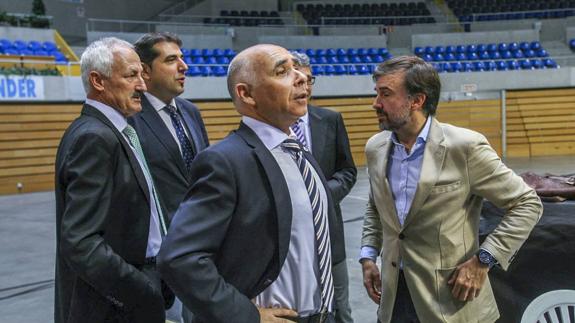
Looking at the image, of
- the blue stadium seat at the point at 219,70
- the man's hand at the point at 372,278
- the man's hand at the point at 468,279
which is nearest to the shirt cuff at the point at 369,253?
the man's hand at the point at 372,278

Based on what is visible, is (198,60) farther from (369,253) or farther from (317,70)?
(369,253)

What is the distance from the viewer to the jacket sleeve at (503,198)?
215 centimetres

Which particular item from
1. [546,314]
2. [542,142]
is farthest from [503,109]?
[546,314]

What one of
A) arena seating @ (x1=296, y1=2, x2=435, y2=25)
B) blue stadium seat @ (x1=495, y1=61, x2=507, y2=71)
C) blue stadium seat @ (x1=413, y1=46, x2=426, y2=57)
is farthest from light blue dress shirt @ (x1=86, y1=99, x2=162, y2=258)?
arena seating @ (x1=296, y1=2, x2=435, y2=25)

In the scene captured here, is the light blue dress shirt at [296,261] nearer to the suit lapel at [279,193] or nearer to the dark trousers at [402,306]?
the suit lapel at [279,193]

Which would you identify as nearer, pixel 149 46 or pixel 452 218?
pixel 452 218

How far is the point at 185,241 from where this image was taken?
4.83 feet

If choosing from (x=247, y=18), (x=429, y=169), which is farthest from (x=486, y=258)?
(x=247, y=18)

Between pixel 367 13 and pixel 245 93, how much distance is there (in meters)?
22.3

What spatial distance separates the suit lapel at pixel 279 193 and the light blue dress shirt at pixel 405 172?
86 cm

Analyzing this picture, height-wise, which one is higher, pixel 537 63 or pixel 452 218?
pixel 452 218

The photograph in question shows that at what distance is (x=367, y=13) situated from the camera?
23.1m

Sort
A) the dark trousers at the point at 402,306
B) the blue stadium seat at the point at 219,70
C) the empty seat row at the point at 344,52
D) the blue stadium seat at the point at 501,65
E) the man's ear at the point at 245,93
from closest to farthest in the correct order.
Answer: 1. the man's ear at the point at 245,93
2. the dark trousers at the point at 402,306
3. the blue stadium seat at the point at 219,70
4. the blue stadium seat at the point at 501,65
5. the empty seat row at the point at 344,52

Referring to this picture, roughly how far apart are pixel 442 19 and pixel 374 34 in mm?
3556
